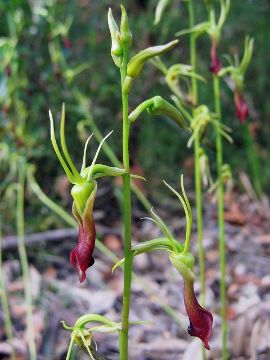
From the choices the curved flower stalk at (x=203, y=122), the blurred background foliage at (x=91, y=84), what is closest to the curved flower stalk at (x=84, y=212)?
the curved flower stalk at (x=203, y=122)

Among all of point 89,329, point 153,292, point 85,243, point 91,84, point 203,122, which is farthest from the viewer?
point 91,84

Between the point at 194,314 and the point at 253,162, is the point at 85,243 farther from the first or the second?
the point at 253,162

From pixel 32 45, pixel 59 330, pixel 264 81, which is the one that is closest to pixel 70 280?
pixel 59 330

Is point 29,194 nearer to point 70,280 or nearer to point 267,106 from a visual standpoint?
point 70,280

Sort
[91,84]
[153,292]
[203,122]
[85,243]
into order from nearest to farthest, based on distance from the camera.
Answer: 1. [85,243]
2. [203,122]
3. [153,292]
4. [91,84]

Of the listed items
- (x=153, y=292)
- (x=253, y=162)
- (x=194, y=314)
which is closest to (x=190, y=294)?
(x=194, y=314)

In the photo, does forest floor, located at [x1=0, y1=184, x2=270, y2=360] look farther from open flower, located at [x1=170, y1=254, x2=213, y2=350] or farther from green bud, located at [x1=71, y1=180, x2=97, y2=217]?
green bud, located at [x1=71, y1=180, x2=97, y2=217]

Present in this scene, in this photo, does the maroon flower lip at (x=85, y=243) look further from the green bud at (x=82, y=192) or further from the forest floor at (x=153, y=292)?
the forest floor at (x=153, y=292)
